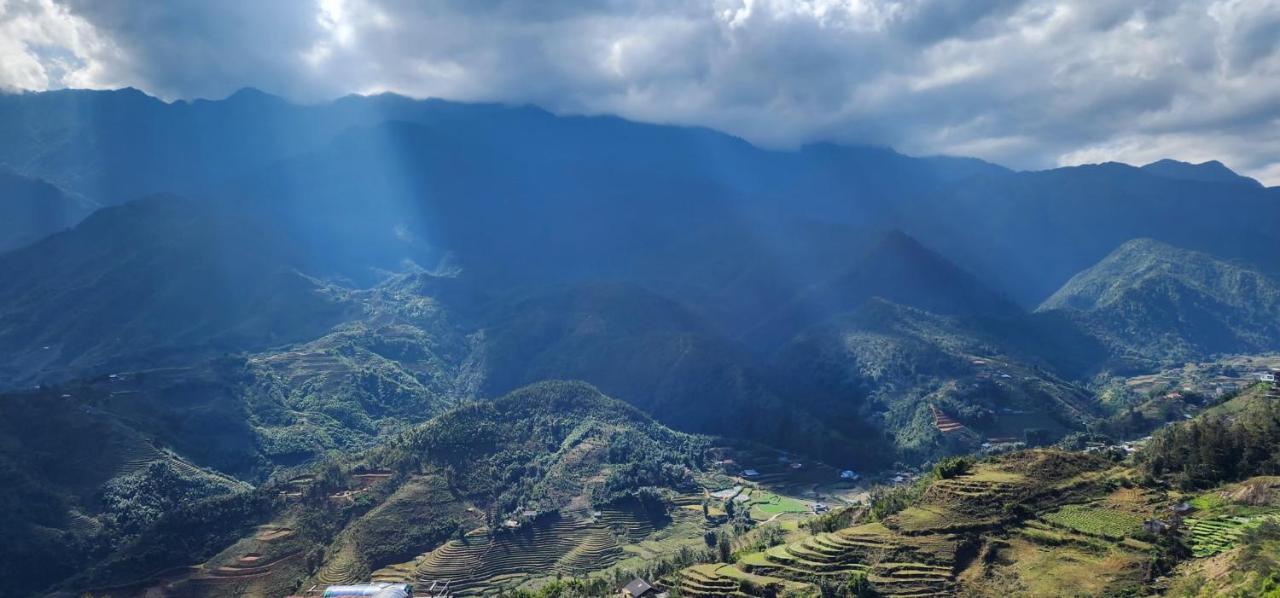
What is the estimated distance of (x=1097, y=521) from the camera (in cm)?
6625

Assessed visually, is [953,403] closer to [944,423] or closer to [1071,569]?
[944,423]

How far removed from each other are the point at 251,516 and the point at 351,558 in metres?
21.1

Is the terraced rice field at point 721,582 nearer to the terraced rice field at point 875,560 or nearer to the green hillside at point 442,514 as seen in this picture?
the terraced rice field at point 875,560

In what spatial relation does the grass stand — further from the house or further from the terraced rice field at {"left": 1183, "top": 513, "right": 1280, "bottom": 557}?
the house

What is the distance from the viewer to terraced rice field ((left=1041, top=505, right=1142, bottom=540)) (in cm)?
6394

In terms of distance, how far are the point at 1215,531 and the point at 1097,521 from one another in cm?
840

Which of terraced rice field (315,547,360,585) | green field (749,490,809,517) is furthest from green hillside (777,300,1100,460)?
terraced rice field (315,547,360,585)

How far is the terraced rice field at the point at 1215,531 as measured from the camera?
58.1 m

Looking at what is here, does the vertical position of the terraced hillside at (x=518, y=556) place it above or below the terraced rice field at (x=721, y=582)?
below

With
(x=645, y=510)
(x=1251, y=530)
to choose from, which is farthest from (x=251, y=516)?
(x=1251, y=530)

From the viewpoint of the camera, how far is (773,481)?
489 feet

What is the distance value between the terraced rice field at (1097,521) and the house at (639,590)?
3733 centimetres

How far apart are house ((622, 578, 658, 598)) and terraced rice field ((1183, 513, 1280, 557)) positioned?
4552 centimetres

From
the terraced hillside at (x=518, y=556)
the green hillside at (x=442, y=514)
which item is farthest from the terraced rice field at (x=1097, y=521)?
the terraced hillside at (x=518, y=556)
